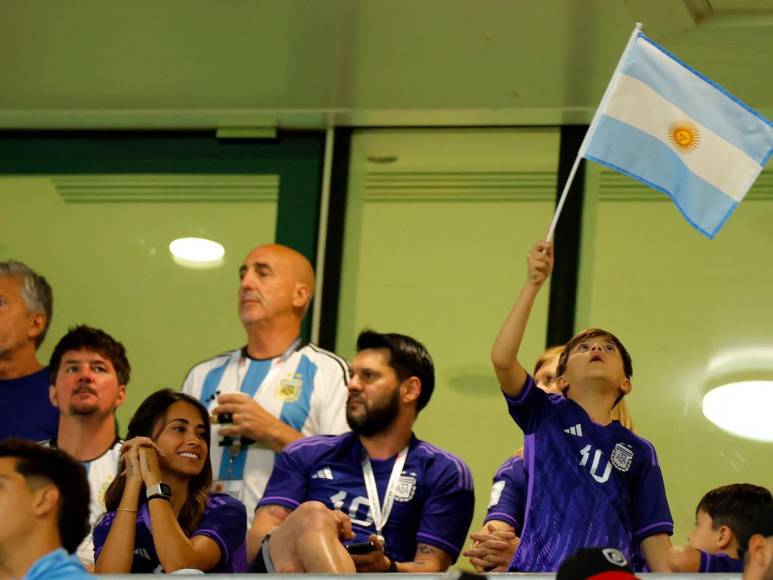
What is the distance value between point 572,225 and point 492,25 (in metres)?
1.32

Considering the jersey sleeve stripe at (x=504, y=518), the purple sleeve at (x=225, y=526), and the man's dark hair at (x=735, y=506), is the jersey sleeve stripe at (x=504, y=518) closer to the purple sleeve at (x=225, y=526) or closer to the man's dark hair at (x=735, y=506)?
the man's dark hair at (x=735, y=506)

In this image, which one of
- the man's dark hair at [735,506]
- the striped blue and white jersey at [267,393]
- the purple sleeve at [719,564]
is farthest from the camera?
the striped blue and white jersey at [267,393]

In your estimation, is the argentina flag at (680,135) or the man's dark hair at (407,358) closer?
the argentina flag at (680,135)

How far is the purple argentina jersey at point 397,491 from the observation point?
6.83m

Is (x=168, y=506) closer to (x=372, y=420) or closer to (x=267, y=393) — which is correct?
(x=372, y=420)

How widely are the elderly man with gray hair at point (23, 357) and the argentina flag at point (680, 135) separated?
253cm

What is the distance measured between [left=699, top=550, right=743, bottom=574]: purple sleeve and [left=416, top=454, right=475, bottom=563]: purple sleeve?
38.5 inches

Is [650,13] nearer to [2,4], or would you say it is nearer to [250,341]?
[250,341]

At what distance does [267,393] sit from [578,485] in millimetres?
1913

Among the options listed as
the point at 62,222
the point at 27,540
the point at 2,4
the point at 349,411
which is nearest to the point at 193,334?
the point at 62,222

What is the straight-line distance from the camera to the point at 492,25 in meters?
8.55

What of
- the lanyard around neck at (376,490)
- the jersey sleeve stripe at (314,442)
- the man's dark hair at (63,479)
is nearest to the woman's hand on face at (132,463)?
the jersey sleeve stripe at (314,442)

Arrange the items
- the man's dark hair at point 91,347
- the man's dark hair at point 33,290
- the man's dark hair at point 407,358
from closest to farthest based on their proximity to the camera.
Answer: the man's dark hair at point 407,358 < the man's dark hair at point 91,347 < the man's dark hair at point 33,290

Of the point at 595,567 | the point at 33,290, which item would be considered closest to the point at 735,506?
the point at 595,567
